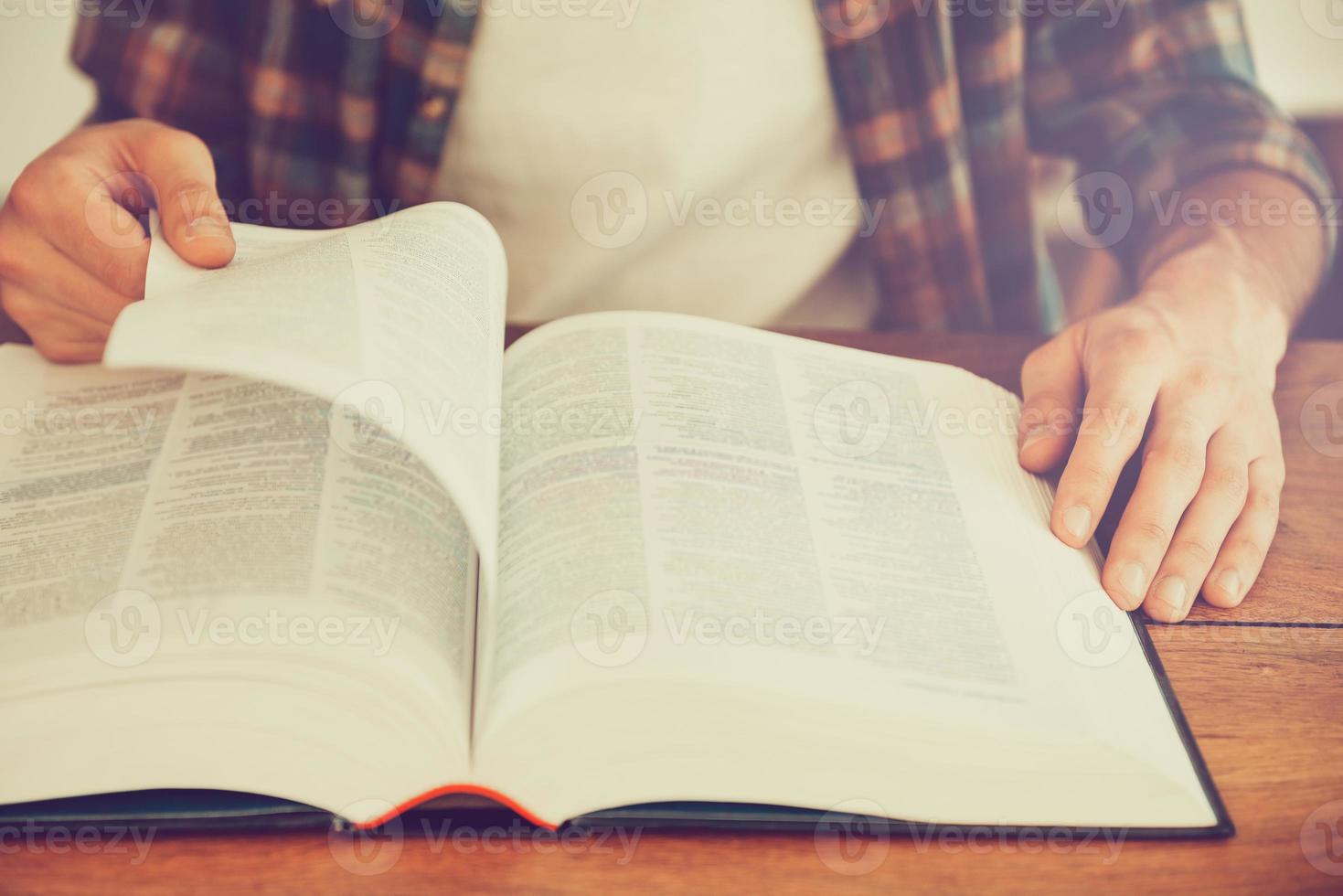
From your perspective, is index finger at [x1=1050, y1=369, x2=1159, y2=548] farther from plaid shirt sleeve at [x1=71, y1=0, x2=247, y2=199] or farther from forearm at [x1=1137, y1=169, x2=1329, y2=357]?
plaid shirt sleeve at [x1=71, y1=0, x2=247, y2=199]

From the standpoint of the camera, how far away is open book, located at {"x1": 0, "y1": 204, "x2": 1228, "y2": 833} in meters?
0.39

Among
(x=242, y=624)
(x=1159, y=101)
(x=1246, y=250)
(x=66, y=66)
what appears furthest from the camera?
(x=66, y=66)

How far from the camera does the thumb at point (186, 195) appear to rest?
50 centimetres

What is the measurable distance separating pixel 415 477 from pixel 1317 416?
26.4 inches

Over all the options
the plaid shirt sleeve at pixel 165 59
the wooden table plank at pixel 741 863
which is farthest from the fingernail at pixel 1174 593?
the plaid shirt sleeve at pixel 165 59

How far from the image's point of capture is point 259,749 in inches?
15.4

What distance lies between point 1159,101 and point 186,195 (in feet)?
2.79

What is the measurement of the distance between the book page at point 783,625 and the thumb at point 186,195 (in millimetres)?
183

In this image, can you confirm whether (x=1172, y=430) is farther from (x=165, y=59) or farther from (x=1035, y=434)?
(x=165, y=59)

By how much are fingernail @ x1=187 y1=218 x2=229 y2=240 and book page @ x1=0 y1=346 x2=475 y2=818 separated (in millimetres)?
119

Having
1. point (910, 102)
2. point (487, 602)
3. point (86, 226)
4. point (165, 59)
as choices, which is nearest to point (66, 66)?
point (165, 59)

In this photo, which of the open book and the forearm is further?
the forearm

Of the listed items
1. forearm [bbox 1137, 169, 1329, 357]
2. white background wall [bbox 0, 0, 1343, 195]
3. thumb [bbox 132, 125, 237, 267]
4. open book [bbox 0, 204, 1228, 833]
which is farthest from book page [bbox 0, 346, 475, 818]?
white background wall [bbox 0, 0, 1343, 195]

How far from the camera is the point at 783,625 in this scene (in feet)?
1.38
